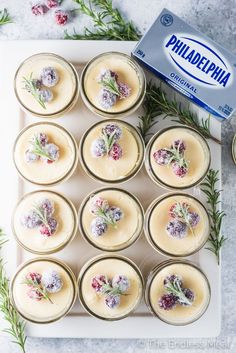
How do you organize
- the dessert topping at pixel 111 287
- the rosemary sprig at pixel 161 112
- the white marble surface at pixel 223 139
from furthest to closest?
the white marble surface at pixel 223 139 < the rosemary sprig at pixel 161 112 < the dessert topping at pixel 111 287

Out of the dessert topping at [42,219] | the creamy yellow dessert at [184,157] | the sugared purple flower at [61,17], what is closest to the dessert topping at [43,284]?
the dessert topping at [42,219]

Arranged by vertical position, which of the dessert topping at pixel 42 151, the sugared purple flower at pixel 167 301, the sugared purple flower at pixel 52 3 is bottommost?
the sugared purple flower at pixel 167 301

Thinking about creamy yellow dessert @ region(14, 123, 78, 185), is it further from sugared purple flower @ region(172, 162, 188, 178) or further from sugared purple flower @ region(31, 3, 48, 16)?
sugared purple flower @ region(31, 3, 48, 16)

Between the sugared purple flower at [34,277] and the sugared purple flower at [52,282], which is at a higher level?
the sugared purple flower at [52,282]

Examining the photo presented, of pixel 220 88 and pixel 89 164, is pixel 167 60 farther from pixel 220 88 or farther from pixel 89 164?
pixel 89 164

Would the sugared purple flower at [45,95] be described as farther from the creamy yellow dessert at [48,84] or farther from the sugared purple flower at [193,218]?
the sugared purple flower at [193,218]

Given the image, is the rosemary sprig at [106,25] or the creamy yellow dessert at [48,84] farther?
the rosemary sprig at [106,25]
